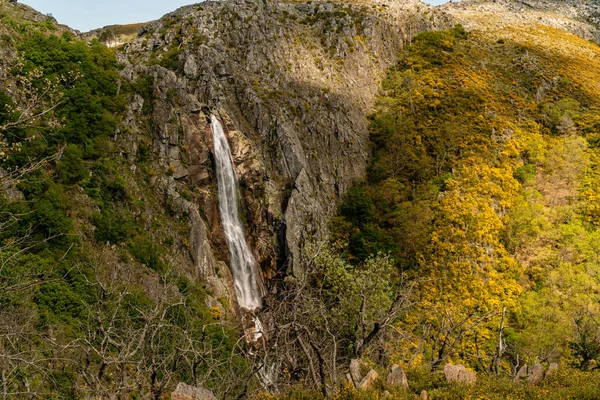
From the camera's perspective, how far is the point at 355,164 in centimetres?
4609

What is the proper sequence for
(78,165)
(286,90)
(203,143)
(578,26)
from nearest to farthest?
(78,165) → (203,143) → (286,90) → (578,26)

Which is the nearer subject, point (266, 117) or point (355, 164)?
point (266, 117)

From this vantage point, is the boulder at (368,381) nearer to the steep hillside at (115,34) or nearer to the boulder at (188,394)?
the boulder at (188,394)

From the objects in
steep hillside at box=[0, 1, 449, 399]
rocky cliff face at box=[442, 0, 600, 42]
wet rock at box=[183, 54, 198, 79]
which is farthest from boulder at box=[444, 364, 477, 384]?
rocky cliff face at box=[442, 0, 600, 42]

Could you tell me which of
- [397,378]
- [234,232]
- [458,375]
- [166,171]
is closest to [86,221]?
[166,171]

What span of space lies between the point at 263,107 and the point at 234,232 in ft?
44.9

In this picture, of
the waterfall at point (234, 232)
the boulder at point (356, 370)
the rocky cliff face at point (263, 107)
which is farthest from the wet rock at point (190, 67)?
the boulder at point (356, 370)

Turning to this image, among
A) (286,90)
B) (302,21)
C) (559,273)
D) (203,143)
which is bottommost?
(559,273)

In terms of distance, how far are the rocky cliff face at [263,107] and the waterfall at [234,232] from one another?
765mm

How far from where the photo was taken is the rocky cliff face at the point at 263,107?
3375 centimetres

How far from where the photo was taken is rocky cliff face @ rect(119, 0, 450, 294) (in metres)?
33.8

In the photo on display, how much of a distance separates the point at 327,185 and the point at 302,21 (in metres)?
24.5

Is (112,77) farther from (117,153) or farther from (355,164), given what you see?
(355,164)

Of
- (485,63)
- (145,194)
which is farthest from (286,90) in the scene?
(485,63)
